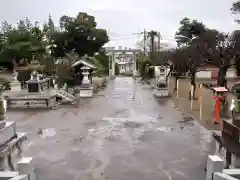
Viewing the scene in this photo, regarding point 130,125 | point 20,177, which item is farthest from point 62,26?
point 20,177

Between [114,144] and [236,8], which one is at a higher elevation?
[236,8]

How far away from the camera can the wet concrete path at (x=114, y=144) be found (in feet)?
21.2

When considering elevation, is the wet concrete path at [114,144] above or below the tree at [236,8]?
below

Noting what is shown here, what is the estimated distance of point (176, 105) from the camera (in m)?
15.3

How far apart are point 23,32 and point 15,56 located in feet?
8.61

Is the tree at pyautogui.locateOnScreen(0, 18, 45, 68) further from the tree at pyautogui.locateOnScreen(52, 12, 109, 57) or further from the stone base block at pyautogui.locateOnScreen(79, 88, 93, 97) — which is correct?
the stone base block at pyautogui.locateOnScreen(79, 88, 93, 97)

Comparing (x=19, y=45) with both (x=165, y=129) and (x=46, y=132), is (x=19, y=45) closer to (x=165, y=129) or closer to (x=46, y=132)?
(x=46, y=132)

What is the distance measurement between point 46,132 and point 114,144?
9.78ft

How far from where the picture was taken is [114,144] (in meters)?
8.45

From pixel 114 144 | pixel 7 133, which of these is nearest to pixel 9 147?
pixel 7 133

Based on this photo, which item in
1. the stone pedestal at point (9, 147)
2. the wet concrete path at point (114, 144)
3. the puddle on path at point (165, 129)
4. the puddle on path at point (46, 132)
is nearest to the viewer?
the stone pedestal at point (9, 147)

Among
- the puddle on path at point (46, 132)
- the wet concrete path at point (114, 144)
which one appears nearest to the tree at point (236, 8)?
the wet concrete path at point (114, 144)

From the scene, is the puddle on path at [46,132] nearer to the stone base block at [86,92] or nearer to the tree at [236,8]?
the stone base block at [86,92]

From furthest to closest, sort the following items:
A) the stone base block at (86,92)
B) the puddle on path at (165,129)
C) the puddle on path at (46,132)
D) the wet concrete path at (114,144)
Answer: the stone base block at (86,92), the puddle on path at (165,129), the puddle on path at (46,132), the wet concrete path at (114,144)
